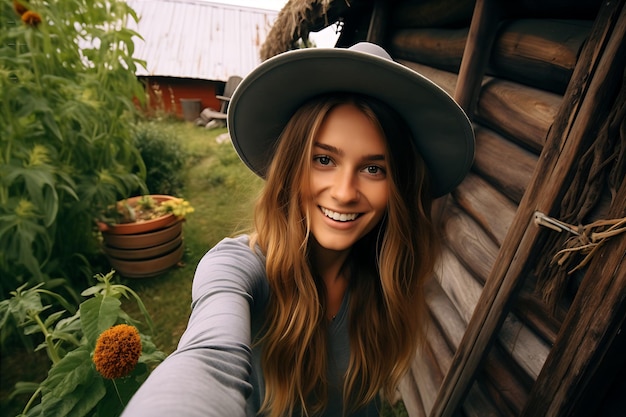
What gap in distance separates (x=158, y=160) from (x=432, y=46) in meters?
4.44

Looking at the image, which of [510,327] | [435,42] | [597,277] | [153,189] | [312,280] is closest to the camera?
[597,277]

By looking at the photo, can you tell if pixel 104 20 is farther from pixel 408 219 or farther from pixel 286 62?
pixel 408 219

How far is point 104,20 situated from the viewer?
2691 millimetres

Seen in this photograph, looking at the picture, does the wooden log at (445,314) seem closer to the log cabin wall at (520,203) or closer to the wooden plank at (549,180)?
the log cabin wall at (520,203)

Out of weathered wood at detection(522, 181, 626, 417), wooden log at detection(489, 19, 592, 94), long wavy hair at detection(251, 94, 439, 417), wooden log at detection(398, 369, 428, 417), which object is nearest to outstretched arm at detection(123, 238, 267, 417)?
long wavy hair at detection(251, 94, 439, 417)

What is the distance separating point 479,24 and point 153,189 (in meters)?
4.85

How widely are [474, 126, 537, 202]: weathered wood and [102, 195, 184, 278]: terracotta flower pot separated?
289cm

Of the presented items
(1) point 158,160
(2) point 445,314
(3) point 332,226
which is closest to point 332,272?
(3) point 332,226

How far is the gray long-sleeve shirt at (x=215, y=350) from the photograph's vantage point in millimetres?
502

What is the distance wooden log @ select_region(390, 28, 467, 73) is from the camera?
6.00 feet

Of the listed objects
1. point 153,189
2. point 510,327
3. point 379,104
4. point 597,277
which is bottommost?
point 153,189

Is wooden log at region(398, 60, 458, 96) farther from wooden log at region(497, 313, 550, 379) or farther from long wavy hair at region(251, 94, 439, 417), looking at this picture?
wooden log at region(497, 313, 550, 379)

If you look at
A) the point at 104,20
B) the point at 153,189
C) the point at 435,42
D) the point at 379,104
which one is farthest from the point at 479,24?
the point at 153,189

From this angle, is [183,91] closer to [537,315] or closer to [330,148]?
[330,148]
